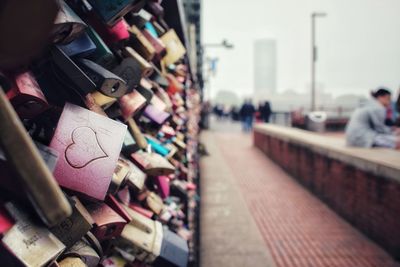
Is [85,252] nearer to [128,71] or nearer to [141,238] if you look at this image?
[141,238]

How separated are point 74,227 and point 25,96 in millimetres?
333

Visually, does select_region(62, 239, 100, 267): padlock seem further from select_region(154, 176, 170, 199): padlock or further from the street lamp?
the street lamp

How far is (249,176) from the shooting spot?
7.69m

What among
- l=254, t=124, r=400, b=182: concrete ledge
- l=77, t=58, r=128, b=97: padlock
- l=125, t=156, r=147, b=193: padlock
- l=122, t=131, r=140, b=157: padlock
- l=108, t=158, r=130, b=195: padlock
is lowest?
l=254, t=124, r=400, b=182: concrete ledge

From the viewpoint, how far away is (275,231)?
429 cm

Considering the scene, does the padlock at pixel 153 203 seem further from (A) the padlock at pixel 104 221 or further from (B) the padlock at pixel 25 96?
(B) the padlock at pixel 25 96

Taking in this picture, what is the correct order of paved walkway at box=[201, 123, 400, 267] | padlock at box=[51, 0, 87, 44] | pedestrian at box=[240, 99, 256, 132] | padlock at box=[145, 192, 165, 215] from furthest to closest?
pedestrian at box=[240, 99, 256, 132], paved walkway at box=[201, 123, 400, 267], padlock at box=[145, 192, 165, 215], padlock at box=[51, 0, 87, 44]

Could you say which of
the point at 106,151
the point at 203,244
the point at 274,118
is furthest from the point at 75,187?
the point at 274,118

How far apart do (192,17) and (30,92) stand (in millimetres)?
19648

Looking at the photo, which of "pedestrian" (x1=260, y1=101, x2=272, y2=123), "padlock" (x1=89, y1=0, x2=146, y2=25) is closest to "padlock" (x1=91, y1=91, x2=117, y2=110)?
"padlock" (x1=89, y1=0, x2=146, y2=25)

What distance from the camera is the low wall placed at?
11.4 ft

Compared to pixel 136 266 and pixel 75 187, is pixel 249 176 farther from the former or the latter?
pixel 75 187

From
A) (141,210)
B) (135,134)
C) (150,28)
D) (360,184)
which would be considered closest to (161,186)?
(141,210)

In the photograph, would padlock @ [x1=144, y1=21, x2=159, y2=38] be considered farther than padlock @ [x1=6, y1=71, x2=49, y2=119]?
Yes
